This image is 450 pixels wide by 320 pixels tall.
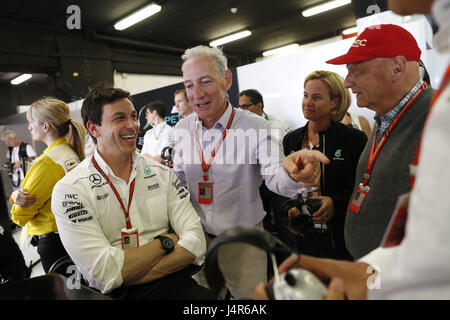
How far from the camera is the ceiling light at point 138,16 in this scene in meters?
6.62

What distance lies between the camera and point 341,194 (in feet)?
6.23

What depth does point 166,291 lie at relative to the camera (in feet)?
4.49

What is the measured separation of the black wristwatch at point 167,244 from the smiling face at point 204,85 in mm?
854

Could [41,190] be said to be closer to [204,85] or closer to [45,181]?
[45,181]

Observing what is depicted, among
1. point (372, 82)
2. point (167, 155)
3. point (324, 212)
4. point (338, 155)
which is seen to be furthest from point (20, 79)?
point (372, 82)

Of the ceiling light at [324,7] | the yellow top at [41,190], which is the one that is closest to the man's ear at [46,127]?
the yellow top at [41,190]

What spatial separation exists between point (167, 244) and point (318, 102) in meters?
1.53

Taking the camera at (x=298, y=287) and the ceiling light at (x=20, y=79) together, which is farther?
the ceiling light at (x=20, y=79)

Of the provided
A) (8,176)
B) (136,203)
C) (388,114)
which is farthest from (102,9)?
(388,114)

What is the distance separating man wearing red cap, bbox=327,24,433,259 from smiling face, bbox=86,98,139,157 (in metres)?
1.27

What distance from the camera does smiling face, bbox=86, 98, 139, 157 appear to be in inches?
65.9

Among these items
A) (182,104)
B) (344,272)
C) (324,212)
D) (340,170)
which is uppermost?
(182,104)

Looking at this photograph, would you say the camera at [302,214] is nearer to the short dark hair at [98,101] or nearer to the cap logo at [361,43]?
the cap logo at [361,43]
